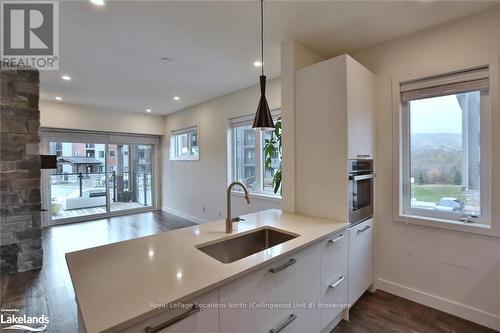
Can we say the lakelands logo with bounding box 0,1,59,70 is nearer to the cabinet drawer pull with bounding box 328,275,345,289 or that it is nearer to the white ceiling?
the white ceiling

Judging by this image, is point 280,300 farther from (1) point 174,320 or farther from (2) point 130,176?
(2) point 130,176

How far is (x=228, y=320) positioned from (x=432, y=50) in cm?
280

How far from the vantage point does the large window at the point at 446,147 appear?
2033 millimetres

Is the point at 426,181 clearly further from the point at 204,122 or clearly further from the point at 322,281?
the point at 204,122

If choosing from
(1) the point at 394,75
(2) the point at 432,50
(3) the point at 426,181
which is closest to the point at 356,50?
(1) the point at 394,75

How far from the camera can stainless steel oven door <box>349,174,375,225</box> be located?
2.12 m

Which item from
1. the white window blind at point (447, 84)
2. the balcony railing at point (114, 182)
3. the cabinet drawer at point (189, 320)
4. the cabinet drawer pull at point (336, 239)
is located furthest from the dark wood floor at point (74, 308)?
the balcony railing at point (114, 182)

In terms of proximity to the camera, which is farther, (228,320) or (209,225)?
(209,225)

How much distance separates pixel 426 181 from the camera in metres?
2.36

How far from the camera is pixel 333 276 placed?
1.84 metres

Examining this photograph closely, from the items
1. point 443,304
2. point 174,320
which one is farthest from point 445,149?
point 174,320

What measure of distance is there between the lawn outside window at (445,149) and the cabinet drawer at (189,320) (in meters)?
2.19

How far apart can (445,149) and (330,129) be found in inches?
45.7

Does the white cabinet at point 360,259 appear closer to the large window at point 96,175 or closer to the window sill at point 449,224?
the window sill at point 449,224
